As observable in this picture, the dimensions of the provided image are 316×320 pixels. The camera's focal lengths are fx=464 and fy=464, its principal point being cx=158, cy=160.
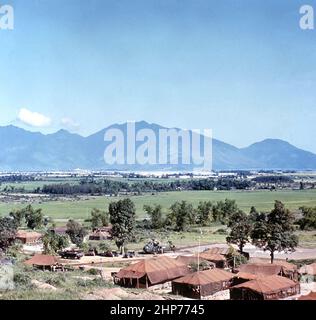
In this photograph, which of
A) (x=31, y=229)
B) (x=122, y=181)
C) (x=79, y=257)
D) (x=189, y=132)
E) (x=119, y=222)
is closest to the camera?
(x=189, y=132)

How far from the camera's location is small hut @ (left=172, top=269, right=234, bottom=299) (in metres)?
8.39

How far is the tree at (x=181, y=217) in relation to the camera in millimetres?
21250

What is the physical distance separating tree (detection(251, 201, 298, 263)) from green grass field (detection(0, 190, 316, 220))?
341 inches

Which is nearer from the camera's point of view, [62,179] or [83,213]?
[83,213]

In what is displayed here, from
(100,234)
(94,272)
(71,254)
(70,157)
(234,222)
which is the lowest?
(100,234)

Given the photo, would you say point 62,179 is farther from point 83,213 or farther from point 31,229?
point 31,229

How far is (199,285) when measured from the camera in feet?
27.5

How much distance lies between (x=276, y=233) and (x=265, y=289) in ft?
17.8

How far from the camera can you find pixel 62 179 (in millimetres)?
41312

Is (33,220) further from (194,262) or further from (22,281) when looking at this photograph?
(22,281)

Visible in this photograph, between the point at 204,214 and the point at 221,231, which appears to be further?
the point at 204,214

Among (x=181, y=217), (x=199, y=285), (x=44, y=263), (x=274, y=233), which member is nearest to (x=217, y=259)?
(x=274, y=233)
